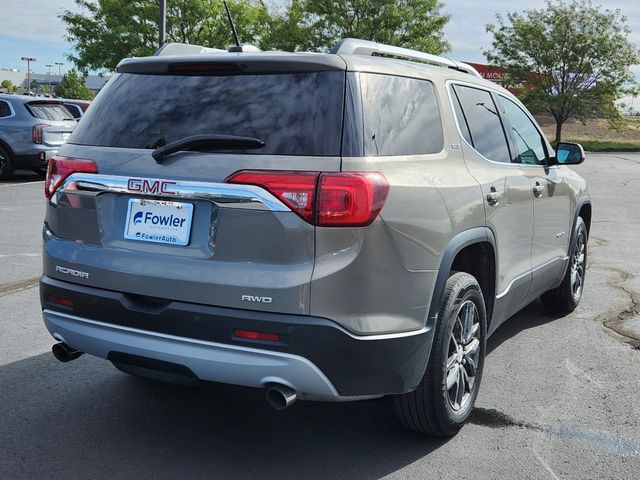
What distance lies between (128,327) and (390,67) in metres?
1.63

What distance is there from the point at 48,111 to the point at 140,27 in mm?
18693

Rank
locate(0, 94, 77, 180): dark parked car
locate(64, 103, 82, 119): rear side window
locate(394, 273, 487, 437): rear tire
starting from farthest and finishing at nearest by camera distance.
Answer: locate(64, 103, 82, 119): rear side window → locate(0, 94, 77, 180): dark parked car → locate(394, 273, 487, 437): rear tire

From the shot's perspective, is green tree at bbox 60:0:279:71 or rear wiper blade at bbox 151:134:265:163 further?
green tree at bbox 60:0:279:71

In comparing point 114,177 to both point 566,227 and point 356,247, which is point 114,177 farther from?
point 566,227

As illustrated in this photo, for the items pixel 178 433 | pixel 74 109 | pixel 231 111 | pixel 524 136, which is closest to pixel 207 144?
pixel 231 111

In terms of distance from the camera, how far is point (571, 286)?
19.5ft

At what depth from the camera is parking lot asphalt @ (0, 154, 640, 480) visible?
329 cm

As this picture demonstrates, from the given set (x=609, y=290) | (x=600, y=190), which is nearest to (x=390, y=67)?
(x=609, y=290)

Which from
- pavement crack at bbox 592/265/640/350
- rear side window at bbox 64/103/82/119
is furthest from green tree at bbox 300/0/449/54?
pavement crack at bbox 592/265/640/350

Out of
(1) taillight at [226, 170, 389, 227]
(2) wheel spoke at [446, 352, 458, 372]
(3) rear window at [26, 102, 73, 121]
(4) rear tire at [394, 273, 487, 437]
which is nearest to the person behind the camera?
(1) taillight at [226, 170, 389, 227]

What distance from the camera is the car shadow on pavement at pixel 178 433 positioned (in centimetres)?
326

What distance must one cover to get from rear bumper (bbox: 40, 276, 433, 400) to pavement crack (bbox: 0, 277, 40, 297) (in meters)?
3.38

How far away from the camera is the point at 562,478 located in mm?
Answer: 3252

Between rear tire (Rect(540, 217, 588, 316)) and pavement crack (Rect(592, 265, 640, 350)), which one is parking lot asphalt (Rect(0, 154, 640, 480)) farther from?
rear tire (Rect(540, 217, 588, 316))
